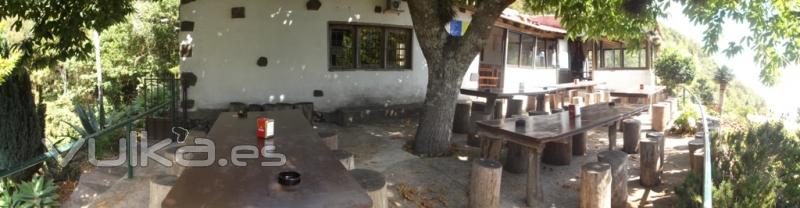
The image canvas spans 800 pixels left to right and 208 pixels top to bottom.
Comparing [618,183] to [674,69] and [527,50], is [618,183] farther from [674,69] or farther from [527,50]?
[674,69]

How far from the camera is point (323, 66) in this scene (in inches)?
348

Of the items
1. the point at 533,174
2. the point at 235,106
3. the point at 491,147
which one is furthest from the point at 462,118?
the point at 235,106

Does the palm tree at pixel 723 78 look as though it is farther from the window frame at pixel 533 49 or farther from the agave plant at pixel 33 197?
the agave plant at pixel 33 197

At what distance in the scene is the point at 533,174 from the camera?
488 cm

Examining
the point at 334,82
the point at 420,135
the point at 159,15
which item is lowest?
the point at 420,135

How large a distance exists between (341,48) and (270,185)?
684cm

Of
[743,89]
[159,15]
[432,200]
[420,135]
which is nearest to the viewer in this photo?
[432,200]

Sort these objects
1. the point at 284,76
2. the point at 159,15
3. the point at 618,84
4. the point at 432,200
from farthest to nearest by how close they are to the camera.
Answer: the point at 618,84, the point at 159,15, the point at 284,76, the point at 432,200

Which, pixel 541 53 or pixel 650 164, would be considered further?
pixel 541 53

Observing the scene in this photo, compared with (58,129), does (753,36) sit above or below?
above

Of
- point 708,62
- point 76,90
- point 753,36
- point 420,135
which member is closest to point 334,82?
point 420,135

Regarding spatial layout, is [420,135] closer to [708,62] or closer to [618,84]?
[618,84]

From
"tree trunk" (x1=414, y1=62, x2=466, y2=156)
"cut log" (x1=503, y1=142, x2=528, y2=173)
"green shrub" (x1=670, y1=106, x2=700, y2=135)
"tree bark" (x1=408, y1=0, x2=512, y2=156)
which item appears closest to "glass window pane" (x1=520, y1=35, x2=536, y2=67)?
"green shrub" (x1=670, y1=106, x2=700, y2=135)

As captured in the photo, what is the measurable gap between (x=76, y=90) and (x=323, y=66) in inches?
368
